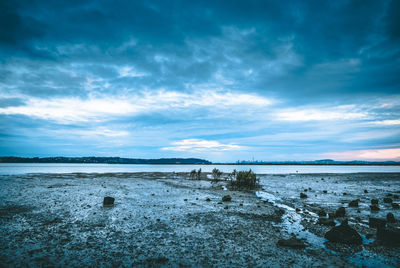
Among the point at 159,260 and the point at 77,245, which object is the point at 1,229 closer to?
the point at 77,245

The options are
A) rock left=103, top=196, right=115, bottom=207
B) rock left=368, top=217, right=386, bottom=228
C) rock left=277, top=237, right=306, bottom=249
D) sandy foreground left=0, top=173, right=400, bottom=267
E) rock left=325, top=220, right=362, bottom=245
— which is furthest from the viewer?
rock left=103, top=196, right=115, bottom=207

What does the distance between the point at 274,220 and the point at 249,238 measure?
5458 mm

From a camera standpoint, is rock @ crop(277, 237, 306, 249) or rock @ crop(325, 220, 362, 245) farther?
rock @ crop(325, 220, 362, 245)

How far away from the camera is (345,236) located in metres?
12.1

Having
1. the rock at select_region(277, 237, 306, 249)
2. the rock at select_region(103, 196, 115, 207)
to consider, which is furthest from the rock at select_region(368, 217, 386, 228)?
the rock at select_region(103, 196, 115, 207)

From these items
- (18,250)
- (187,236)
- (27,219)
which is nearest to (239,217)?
(187,236)

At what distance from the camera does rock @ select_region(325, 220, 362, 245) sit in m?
11.9

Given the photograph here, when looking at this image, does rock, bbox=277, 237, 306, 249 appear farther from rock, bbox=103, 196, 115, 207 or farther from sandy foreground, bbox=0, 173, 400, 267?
rock, bbox=103, 196, 115, 207

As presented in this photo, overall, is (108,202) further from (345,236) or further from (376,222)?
(376,222)

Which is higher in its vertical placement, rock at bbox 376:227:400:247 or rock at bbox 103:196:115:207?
rock at bbox 376:227:400:247

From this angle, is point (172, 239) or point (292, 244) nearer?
point (292, 244)

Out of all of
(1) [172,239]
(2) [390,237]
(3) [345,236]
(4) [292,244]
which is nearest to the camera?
(4) [292,244]

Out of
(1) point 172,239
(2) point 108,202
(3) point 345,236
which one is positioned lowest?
(2) point 108,202

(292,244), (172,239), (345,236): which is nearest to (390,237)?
(345,236)
